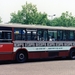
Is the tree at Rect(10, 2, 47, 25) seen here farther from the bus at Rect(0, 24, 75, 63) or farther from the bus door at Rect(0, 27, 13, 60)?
the bus door at Rect(0, 27, 13, 60)

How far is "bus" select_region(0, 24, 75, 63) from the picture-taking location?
16750 mm

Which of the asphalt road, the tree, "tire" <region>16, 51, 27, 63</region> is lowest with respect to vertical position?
the asphalt road

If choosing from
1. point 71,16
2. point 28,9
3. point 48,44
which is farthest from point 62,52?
point 71,16

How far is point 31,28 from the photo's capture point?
18.2 m

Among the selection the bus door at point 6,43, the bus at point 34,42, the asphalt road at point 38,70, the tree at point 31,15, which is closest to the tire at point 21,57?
the bus at point 34,42

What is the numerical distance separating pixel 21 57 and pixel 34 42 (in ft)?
4.96

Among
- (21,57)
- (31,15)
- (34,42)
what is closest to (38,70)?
(21,57)

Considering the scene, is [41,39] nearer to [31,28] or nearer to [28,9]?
[31,28]

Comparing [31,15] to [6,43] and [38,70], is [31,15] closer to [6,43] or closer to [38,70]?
[6,43]

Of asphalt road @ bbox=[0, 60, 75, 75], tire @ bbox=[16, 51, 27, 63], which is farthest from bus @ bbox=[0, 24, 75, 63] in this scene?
asphalt road @ bbox=[0, 60, 75, 75]

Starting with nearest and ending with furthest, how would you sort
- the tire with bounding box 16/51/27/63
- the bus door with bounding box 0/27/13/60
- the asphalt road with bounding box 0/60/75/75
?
the asphalt road with bounding box 0/60/75/75 → the bus door with bounding box 0/27/13/60 → the tire with bounding box 16/51/27/63

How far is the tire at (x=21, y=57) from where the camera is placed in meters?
17.6

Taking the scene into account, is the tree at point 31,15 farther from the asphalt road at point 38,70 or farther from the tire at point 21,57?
the asphalt road at point 38,70

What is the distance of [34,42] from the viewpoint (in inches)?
722
